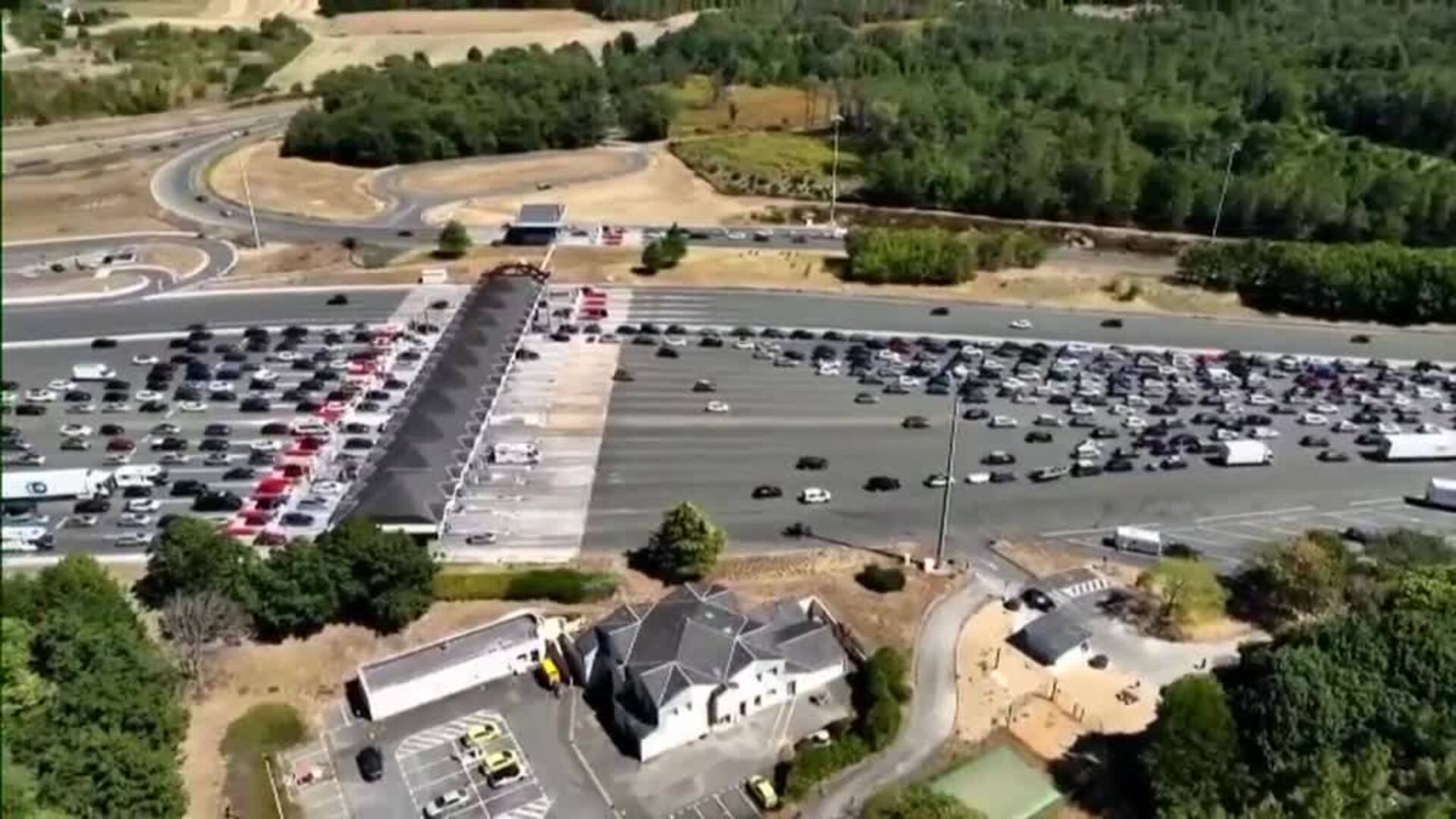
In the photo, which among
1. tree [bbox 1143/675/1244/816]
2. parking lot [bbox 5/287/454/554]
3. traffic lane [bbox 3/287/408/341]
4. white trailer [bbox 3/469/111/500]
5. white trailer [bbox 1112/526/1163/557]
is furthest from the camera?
traffic lane [bbox 3/287/408/341]

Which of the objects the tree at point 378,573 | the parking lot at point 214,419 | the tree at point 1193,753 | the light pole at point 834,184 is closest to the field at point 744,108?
the light pole at point 834,184

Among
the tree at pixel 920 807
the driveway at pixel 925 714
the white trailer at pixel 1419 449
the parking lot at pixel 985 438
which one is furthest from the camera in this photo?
the white trailer at pixel 1419 449

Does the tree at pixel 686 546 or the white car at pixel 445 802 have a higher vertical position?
the tree at pixel 686 546

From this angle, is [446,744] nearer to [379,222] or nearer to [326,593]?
[326,593]

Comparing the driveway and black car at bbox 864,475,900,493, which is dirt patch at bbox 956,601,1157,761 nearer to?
the driveway

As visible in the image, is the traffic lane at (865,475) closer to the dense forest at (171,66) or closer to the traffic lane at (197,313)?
the traffic lane at (197,313)

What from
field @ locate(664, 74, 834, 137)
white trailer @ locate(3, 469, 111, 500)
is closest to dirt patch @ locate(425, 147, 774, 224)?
field @ locate(664, 74, 834, 137)
